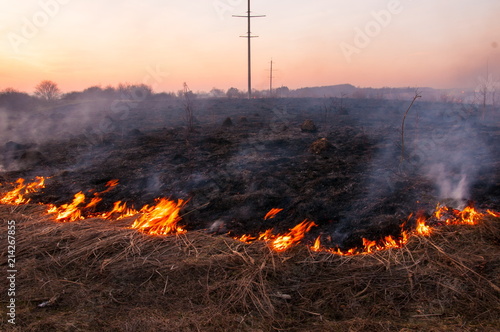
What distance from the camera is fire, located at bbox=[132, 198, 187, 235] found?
5.12 m

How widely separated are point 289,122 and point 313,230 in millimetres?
11782

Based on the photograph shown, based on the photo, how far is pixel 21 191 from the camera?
7219 millimetres

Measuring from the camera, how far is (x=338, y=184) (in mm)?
7133

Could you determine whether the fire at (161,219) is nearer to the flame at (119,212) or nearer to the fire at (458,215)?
the flame at (119,212)

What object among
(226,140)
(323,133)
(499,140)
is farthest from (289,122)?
(499,140)

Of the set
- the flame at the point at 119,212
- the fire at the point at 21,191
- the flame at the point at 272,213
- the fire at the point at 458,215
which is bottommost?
the flame at the point at 272,213

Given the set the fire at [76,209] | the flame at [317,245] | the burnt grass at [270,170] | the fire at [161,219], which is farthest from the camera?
the fire at [76,209]

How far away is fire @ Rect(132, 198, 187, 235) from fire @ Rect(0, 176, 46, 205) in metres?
3.09

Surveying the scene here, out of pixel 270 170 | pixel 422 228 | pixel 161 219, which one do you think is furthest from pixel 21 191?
pixel 422 228

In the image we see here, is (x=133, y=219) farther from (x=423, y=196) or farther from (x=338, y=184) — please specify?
(x=423, y=196)

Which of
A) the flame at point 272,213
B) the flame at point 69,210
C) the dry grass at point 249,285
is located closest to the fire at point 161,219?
the dry grass at point 249,285

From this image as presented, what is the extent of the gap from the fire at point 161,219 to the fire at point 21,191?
3.09 meters

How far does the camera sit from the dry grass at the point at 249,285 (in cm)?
295

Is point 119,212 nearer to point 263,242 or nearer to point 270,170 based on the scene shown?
point 263,242
